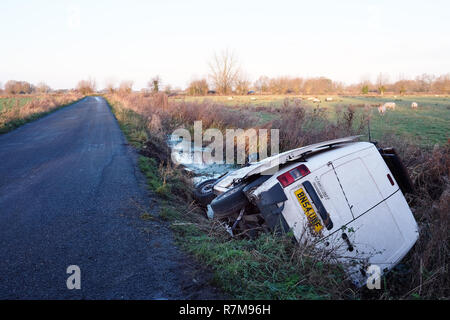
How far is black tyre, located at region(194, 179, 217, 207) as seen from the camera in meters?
5.77

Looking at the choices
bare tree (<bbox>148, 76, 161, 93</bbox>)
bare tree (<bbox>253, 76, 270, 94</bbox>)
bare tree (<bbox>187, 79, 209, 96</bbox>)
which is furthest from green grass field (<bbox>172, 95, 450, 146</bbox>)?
bare tree (<bbox>253, 76, 270, 94</bbox>)

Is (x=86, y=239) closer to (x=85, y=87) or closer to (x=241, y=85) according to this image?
(x=241, y=85)

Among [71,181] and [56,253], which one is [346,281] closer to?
[56,253]

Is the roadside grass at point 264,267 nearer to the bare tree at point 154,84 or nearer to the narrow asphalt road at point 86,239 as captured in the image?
the narrow asphalt road at point 86,239

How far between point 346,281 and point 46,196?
16.7 ft

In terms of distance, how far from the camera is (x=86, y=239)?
3.84 metres

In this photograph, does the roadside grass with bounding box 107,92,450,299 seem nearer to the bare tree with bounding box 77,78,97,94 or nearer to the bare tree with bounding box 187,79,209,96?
the bare tree with bounding box 187,79,209,96

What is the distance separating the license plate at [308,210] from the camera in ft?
10.8

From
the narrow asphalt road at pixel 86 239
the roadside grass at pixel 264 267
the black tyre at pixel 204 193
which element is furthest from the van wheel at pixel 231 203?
the black tyre at pixel 204 193

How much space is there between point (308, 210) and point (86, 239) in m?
2.78

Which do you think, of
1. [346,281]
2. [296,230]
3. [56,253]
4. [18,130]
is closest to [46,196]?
[56,253]

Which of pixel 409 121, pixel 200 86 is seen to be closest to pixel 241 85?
pixel 200 86

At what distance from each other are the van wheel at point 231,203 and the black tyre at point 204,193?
5.26ft

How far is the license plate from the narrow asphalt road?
1.31 meters
